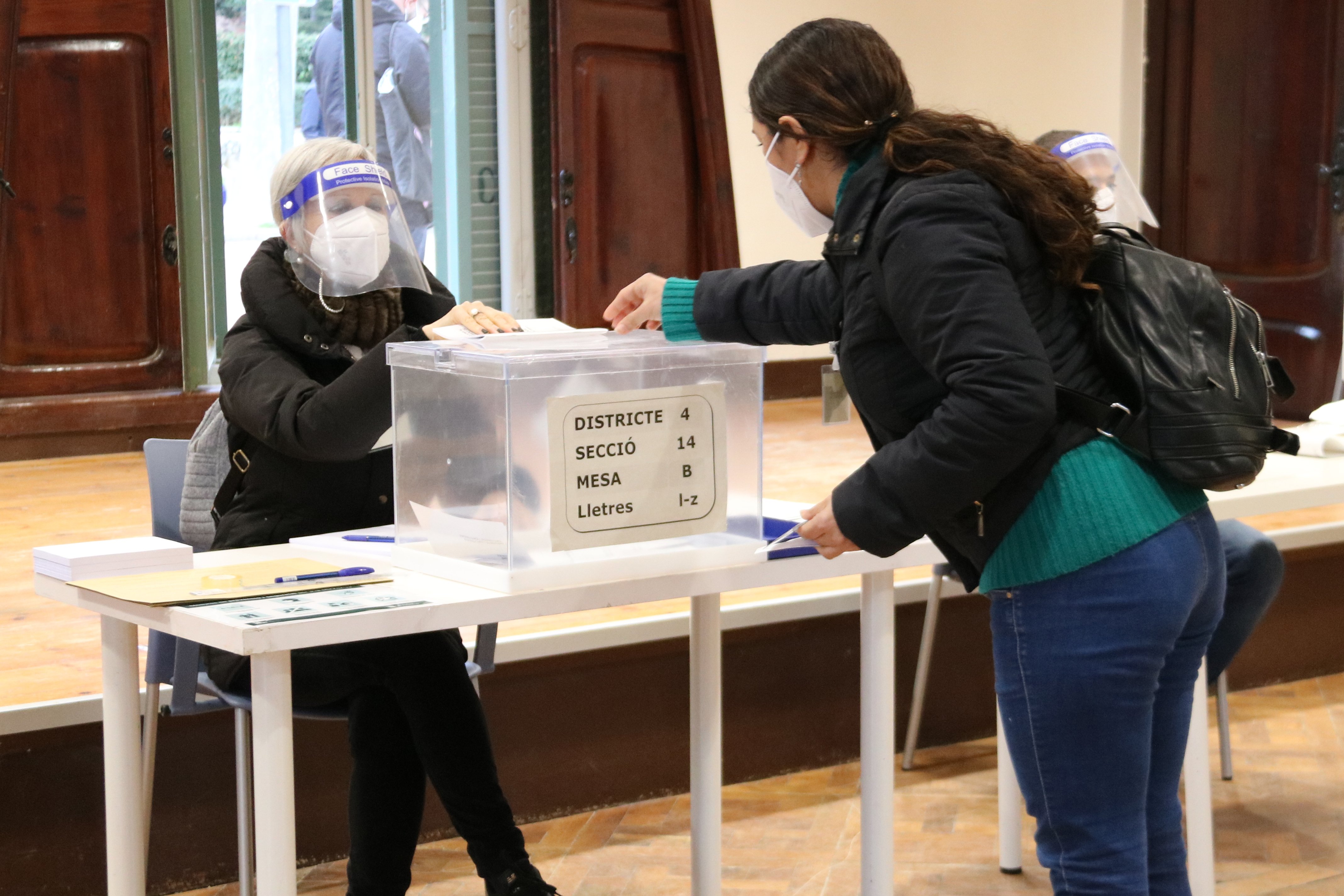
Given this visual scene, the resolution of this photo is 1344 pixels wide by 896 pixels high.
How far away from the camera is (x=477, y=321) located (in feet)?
6.49

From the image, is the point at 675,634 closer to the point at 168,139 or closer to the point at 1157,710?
the point at 1157,710

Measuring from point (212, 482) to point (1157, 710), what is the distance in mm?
1455

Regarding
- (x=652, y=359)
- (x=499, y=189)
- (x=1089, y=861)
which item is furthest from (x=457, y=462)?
(x=499, y=189)

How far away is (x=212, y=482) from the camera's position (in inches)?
90.3

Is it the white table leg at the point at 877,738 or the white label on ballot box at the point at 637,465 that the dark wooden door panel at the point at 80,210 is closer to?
the white table leg at the point at 877,738

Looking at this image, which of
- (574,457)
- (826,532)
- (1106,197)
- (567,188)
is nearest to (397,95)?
(567,188)

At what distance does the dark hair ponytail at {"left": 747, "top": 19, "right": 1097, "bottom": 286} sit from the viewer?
1.40 m

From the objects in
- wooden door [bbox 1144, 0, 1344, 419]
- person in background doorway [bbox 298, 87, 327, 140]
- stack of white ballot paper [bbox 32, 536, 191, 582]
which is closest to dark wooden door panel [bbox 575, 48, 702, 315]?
person in background doorway [bbox 298, 87, 327, 140]

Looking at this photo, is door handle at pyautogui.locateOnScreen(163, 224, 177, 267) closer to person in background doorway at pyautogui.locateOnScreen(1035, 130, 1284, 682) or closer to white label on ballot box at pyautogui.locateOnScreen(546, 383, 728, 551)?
person in background doorway at pyautogui.locateOnScreen(1035, 130, 1284, 682)

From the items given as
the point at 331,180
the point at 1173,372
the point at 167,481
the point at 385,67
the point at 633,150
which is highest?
the point at 385,67

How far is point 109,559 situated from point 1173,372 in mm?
1234

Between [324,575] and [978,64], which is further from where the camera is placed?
[978,64]

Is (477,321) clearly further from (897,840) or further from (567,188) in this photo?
(567,188)

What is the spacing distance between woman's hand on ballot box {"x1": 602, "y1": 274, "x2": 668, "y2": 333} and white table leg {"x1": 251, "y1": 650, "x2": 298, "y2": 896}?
599mm
